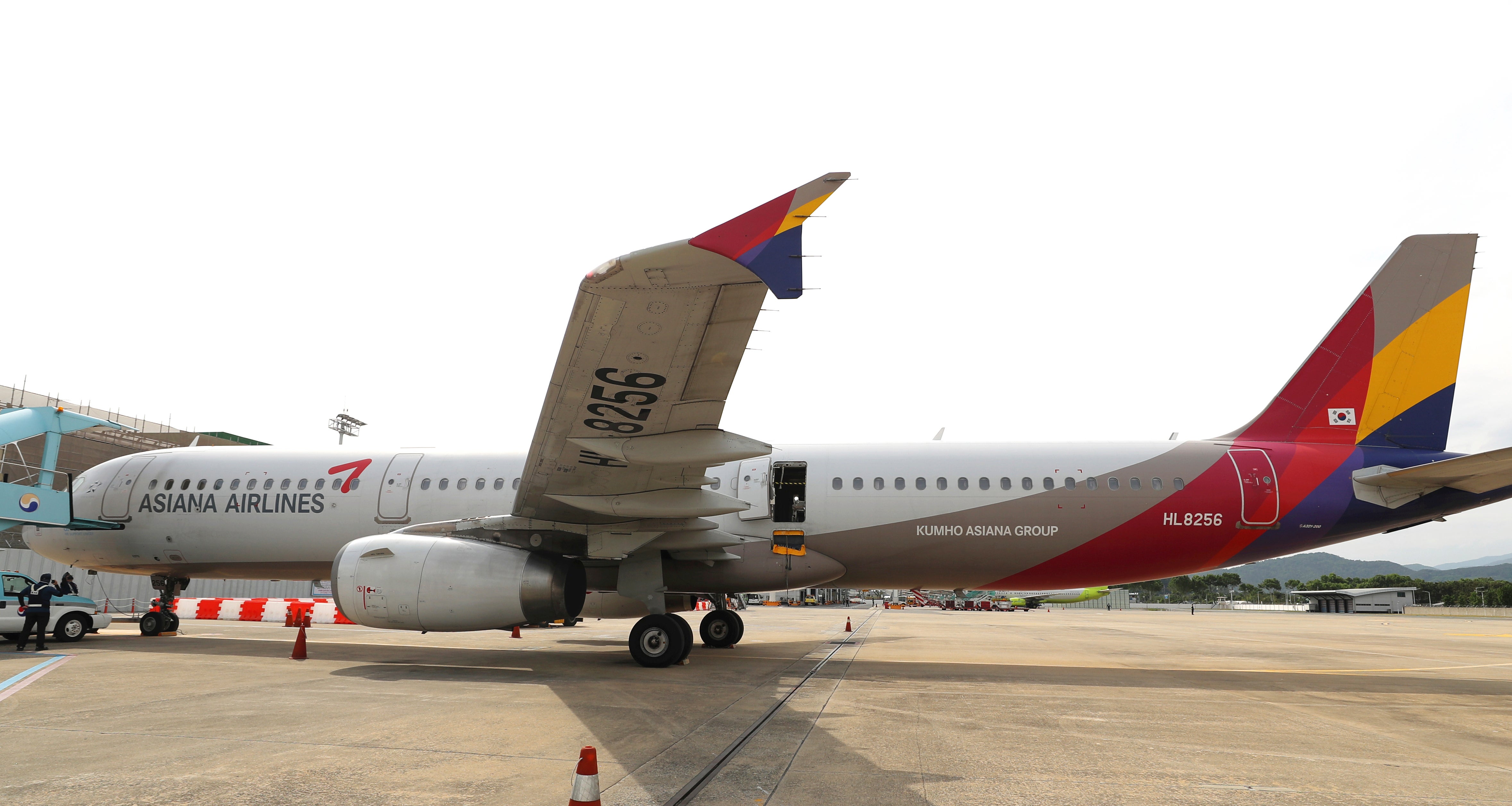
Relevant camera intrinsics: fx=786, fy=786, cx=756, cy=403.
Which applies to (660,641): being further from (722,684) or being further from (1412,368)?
(1412,368)

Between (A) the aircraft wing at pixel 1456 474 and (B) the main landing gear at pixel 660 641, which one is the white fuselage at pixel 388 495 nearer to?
(B) the main landing gear at pixel 660 641

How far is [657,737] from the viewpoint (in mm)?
5992

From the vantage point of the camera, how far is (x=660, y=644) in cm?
1073

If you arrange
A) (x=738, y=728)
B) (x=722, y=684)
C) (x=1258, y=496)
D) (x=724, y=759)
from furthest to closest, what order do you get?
(x=1258, y=496) < (x=722, y=684) < (x=738, y=728) < (x=724, y=759)

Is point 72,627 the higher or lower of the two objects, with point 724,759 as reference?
lower

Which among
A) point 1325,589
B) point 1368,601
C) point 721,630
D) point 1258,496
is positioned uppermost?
point 1258,496

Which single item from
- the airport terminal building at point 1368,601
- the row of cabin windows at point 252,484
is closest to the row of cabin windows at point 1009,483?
the row of cabin windows at point 252,484

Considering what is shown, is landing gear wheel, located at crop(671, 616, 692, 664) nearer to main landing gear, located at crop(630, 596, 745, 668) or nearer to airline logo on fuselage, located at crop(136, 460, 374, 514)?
main landing gear, located at crop(630, 596, 745, 668)

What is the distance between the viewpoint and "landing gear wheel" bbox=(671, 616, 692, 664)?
10.8m

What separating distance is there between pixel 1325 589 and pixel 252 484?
11810cm

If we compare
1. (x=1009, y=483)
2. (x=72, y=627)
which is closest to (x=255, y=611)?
(x=72, y=627)

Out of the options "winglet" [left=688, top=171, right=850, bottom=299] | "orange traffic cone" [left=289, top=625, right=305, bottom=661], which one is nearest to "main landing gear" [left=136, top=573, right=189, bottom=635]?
"orange traffic cone" [left=289, top=625, right=305, bottom=661]

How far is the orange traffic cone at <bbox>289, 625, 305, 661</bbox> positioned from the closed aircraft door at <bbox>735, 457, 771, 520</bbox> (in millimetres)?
6692

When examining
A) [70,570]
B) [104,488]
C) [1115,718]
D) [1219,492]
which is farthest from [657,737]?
[70,570]
